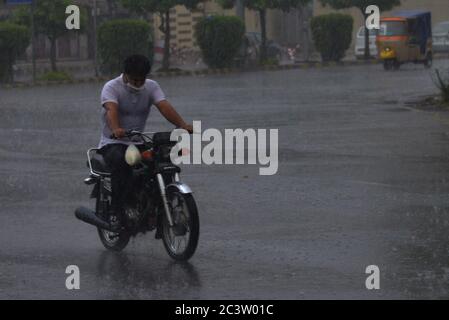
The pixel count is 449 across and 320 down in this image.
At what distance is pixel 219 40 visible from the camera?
5184cm

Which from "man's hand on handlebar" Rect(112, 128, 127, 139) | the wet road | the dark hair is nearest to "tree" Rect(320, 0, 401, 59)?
the wet road

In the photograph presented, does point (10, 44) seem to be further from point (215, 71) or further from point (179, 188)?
point (179, 188)

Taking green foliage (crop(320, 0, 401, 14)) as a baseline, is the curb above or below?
below

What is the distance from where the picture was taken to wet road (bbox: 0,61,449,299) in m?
9.19

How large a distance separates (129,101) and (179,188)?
0.91 metres

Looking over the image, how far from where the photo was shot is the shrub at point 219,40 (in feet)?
171

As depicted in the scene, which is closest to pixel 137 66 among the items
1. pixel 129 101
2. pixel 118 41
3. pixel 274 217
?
pixel 129 101

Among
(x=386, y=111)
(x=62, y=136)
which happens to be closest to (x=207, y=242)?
(x=62, y=136)

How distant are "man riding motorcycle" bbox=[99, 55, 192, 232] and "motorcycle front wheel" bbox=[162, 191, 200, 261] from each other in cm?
16

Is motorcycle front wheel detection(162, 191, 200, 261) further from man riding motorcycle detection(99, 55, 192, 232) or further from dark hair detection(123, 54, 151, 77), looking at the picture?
dark hair detection(123, 54, 151, 77)

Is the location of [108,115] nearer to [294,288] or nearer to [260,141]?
[294,288]

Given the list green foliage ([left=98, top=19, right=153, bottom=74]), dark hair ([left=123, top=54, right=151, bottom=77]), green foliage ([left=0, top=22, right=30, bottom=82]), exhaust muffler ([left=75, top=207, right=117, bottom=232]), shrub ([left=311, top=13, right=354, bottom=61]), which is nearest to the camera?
dark hair ([left=123, top=54, right=151, bottom=77])

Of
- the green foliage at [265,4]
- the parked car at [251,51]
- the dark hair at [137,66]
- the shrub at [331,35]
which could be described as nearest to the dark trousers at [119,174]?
the dark hair at [137,66]
